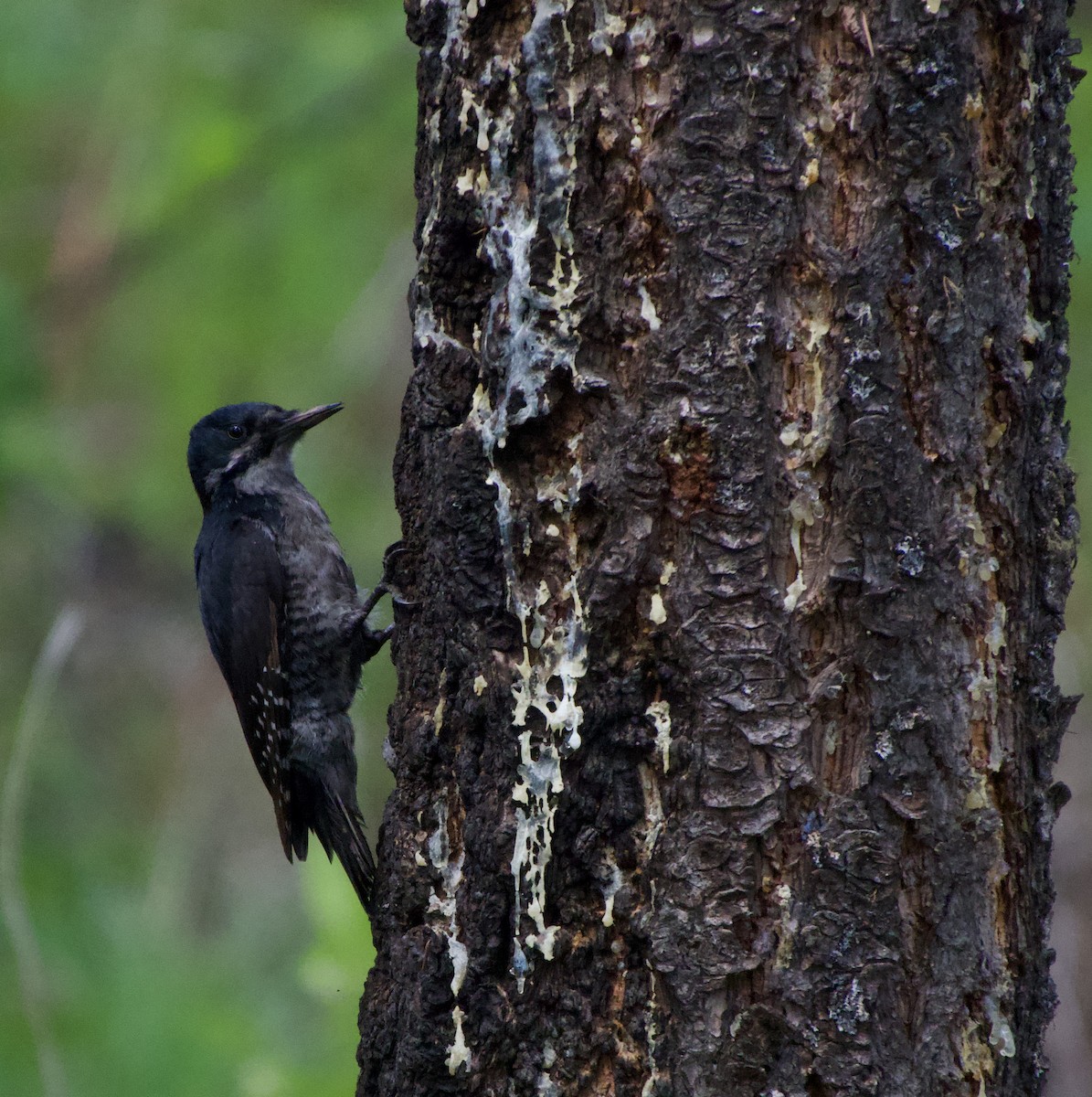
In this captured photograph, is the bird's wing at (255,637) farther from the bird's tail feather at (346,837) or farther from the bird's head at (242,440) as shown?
the bird's head at (242,440)

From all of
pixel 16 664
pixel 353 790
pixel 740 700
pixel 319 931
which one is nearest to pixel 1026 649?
pixel 740 700

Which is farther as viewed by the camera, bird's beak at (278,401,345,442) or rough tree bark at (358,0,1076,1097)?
bird's beak at (278,401,345,442)

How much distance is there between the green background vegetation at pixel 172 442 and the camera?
443 centimetres

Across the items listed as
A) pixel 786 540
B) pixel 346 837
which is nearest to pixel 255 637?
pixel 346 837

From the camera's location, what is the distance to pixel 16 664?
21.4 feet

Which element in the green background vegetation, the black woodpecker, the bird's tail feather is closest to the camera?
the bird's tail feather

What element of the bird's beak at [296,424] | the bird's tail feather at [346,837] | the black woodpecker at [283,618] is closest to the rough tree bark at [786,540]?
the bird's tail feather at [346,837]

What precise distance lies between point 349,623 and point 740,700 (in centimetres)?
222

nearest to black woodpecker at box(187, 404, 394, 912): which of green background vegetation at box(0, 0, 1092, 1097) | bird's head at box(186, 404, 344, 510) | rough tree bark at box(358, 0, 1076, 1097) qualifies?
bird's head at box(186, 404, 344, 510)

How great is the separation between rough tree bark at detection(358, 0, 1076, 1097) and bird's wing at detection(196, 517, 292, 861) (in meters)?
1.95

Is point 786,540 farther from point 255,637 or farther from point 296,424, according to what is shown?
point 296,424

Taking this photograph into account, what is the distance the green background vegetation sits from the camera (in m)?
4.43

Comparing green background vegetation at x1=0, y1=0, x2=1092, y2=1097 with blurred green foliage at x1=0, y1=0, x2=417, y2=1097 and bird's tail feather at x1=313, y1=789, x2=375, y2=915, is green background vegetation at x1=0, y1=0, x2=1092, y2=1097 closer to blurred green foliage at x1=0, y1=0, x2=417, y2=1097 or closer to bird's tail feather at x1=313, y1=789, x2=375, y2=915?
blurred green foliage at x1=0, y1=0, x2=417, y2=1097

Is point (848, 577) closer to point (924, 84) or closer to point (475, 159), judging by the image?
point (924, 84)
